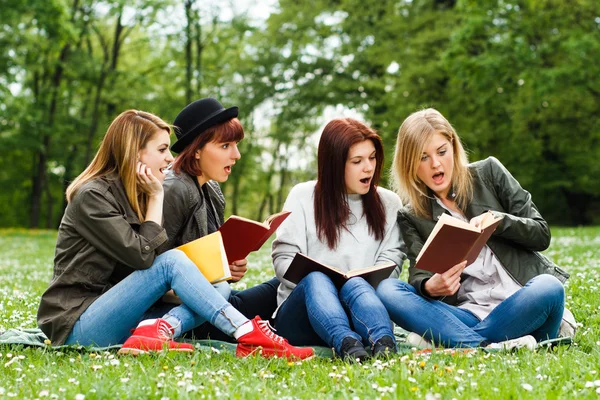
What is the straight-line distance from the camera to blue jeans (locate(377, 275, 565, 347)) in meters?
4.01

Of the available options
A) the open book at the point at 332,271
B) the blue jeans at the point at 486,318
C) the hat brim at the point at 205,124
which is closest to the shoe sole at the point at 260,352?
the open book at the point at 332,271

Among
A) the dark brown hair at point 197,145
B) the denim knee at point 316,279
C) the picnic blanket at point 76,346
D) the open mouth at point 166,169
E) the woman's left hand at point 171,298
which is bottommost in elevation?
the picnic blanket at point 76,346

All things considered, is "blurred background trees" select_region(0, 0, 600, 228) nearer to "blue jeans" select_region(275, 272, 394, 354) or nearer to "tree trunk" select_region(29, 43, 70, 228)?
"tree trunk" select_region(29, 43, 70, 228)

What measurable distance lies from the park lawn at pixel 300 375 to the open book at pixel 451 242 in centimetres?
56

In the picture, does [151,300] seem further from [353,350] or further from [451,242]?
[451,242]

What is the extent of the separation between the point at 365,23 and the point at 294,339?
77.9ft

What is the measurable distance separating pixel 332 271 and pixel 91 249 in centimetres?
153

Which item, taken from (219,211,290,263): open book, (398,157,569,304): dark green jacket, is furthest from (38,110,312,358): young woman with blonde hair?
(398,157,569,304): dark green jacket

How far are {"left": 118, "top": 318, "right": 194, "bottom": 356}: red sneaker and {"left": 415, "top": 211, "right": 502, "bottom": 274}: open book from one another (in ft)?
5.12

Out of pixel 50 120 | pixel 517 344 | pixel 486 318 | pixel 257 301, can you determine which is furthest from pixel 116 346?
pixel 50 120

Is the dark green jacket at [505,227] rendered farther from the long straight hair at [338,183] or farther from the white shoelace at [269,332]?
the white shoelace at [269,332]

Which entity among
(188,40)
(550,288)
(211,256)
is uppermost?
(188,40)

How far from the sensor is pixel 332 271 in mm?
4242

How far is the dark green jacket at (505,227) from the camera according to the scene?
4250mm
